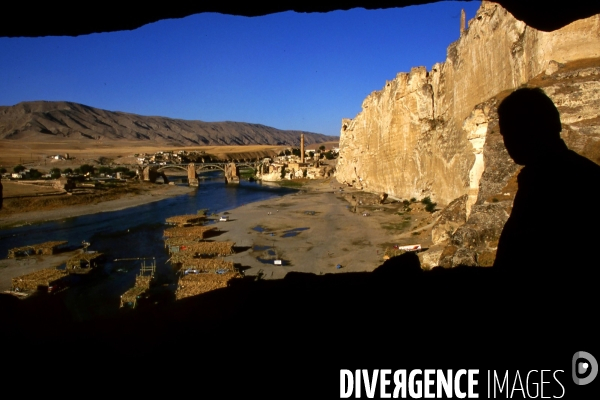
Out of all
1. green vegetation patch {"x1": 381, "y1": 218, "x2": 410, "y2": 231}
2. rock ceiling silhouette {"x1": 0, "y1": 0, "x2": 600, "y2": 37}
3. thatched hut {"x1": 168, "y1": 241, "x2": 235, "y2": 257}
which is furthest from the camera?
green vegetation patch {"x1": 381, "y1": 218, "x2": 410, "y2": 231}

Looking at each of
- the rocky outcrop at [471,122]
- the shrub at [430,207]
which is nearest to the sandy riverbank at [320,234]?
the shrub at [430,207]

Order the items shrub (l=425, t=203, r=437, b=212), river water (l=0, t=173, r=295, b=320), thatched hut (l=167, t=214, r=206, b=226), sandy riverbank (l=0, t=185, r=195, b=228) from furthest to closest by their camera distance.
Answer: sandy riverbank (l=0, t=185, r=195, b=228) < thatched hut (l=167, t=214, r=206, b=226) < shrub (l=425, t=203, r=437, b=212) < river water (l=0, t=173, r=295, b=320)

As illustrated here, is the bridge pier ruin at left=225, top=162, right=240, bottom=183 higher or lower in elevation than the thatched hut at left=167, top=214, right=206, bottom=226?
higher

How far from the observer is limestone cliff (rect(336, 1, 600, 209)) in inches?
517

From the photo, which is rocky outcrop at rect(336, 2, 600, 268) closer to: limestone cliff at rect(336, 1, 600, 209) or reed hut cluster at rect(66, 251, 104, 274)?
limestone cliff at rect(336, 1, 600, 209)

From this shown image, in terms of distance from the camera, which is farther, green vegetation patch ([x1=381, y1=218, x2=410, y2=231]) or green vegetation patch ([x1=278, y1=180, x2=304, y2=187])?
green vegetation patch ([x1=278, y1=180, x2=304, y2=187])

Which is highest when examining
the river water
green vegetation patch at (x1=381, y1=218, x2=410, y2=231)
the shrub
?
the shrub

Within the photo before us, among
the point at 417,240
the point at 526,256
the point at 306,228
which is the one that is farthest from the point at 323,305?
the point at 306,228

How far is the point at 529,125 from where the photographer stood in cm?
998

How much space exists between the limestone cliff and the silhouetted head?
1.70 ft

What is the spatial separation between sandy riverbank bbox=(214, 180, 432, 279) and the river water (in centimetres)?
419

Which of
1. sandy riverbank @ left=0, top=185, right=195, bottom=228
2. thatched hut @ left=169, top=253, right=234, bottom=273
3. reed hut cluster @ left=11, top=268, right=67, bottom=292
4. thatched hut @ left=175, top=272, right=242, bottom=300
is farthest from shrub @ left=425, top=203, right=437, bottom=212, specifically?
sandy riverbank @ left=0, top=185, right=195, bottom=228

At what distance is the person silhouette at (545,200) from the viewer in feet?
21.9

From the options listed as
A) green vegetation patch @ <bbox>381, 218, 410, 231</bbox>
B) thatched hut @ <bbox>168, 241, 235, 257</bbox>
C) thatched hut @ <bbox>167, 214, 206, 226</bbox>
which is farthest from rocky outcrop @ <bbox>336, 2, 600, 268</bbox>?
thatched hut @ <bbox>167, 214, 206, 226</bbox>
